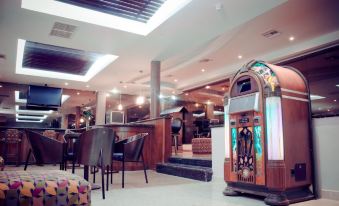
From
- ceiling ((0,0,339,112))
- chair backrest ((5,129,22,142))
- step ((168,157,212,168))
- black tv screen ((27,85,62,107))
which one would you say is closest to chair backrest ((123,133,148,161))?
step ((168,157,212,168))

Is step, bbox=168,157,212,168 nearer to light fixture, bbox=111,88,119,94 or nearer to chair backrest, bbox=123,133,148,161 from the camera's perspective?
chair backrest, bbox=123,133,148,161

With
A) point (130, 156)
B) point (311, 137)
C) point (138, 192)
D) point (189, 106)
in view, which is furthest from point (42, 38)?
point (189, 106)

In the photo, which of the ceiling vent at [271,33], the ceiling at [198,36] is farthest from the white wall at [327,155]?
the ceiling vent at [271,33]

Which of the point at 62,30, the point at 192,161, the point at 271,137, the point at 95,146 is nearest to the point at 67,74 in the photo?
the point at 62,30

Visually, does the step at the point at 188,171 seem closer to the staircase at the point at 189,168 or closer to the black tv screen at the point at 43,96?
the staircase at the point at 189,168

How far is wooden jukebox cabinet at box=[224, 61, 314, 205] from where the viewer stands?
319 cm

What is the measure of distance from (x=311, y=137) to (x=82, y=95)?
43.7 feet

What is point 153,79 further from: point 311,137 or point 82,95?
point 82,95

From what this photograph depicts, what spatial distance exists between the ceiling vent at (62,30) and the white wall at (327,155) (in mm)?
5605

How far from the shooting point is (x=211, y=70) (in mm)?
11211

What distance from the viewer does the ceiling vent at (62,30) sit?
638 centimetres

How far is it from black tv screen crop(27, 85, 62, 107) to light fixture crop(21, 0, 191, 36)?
6.88 m

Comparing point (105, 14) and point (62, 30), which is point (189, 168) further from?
point (62, 30)

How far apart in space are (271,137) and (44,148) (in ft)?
11.3
